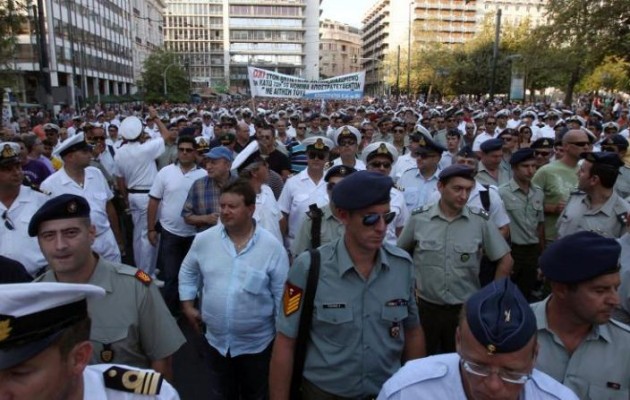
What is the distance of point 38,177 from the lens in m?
6.71

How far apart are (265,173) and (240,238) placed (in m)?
1.66

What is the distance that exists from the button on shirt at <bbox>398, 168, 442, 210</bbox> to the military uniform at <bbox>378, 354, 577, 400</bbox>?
3.89m

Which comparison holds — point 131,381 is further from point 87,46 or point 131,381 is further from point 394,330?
point 87,46

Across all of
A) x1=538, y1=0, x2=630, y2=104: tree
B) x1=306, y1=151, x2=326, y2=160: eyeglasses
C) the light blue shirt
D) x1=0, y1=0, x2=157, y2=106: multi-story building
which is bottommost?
the light blue shirt

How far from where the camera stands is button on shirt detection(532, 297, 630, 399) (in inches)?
92.1

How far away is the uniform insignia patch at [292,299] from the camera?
264 cm

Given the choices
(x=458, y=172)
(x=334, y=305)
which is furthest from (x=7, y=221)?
(x=458, y=172)

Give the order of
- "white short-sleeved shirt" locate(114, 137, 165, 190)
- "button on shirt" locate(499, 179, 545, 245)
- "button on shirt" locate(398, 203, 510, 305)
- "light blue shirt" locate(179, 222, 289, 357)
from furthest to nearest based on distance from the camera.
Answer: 1. "white short-sleeved shirt" locate(114, 137, 165, 190)
2. "button on shirt" locate(499, 179, 545, 245)
3. "button on shirt" locate(398, 203, 510, 305)
4. "light blue shirt" locate(179, 222, 289, 357)

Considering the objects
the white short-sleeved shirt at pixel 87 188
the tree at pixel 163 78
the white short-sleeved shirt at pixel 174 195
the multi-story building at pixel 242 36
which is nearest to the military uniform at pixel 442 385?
the white short-sleeved shirt at pixel 87 188

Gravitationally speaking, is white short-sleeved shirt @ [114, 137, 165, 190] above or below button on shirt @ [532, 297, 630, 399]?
above

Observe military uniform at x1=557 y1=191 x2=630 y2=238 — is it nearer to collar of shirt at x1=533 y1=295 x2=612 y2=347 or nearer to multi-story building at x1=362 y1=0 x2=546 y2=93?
collar of shirt at x1=533 y1=295 x2=612 y2=347

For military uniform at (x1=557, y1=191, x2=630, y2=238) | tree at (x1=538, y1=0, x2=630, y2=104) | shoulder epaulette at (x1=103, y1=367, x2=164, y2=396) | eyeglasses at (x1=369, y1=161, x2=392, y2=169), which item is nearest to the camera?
shoulder epaulette at (x1=103, y1=367, x2=164, y2=396)

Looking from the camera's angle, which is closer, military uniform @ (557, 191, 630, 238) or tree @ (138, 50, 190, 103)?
military uniform @ (557, 191, 630, 238)

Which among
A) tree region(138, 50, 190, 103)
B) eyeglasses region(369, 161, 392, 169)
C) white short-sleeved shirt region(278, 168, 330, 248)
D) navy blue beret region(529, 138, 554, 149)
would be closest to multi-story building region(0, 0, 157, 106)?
tree region(138, 50, 190, 103)
